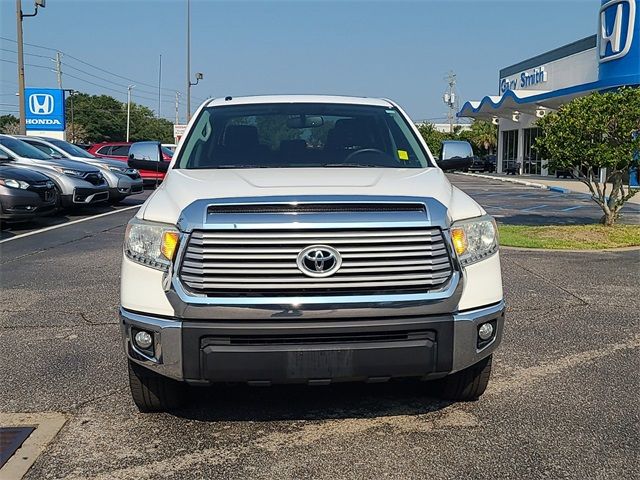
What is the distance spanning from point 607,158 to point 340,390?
889 cm

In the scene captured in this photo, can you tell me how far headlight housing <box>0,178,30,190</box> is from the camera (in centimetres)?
1218

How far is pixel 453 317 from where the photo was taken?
337 centimetres

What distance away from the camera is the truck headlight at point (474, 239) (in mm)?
3521

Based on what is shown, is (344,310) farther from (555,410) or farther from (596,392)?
(596,392)

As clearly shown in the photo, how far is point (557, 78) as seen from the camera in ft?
132

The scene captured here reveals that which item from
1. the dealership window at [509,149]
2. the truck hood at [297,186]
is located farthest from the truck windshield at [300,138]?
the dealership window at [509,149]

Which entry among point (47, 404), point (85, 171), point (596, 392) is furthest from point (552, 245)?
point (85, 171)

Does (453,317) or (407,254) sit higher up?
(407,254)

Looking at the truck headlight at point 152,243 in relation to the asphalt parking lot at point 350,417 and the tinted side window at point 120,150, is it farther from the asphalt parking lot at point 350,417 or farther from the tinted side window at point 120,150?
the tinted side window at point 120,150

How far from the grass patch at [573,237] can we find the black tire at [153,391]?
7.83 meters

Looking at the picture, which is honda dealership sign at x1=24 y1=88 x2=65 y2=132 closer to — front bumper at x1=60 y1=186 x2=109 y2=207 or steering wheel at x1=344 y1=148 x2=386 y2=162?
front bumper at x1=60 y1=186 x2=109 y2=207

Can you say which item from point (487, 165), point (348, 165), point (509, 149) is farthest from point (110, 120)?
point (348, 165)

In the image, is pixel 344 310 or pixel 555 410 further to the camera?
pixel 555 410

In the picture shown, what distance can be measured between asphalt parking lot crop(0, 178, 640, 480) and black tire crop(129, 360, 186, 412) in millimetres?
84
